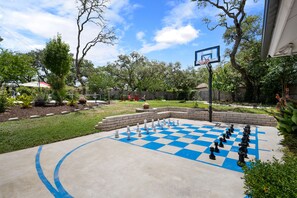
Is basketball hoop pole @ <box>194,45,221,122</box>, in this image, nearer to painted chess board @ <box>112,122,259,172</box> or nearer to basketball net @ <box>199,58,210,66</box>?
basketball net @ <box>199,58,210,66</box>

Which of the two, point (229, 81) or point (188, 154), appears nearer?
point (188, 154)

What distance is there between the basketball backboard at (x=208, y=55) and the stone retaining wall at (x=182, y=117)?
2823 millimetres

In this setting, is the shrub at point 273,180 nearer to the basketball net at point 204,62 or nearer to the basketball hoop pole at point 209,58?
the basketball hoop pole at point 209,58

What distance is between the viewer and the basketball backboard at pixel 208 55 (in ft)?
26.9

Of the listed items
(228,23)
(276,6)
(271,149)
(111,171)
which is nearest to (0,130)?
(111,171)

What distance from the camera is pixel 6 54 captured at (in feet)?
52.5

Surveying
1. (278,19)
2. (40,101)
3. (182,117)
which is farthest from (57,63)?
(278,19)

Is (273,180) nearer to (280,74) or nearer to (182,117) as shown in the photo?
(182,117)

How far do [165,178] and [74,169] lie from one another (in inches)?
73.0

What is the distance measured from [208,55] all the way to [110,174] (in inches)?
310

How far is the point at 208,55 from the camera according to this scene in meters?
A: 8.62

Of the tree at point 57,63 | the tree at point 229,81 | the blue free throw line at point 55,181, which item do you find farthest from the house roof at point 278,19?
the tree at point 229,81

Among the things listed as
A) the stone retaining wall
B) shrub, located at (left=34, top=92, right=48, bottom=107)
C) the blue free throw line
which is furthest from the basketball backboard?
shrub, located at (left=34, top=92, right=48, bottom=107)

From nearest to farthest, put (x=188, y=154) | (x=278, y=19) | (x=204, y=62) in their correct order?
(x=278, y=19) → (x=188, y=154) → (x=204, y=62)
